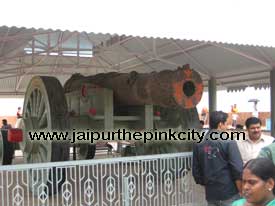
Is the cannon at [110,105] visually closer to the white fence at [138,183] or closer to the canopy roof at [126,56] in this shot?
the white fence at [138,183]

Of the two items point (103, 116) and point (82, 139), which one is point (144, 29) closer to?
point (103, 116)

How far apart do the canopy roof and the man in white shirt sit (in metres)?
4.87

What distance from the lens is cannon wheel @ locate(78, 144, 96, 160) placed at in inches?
388

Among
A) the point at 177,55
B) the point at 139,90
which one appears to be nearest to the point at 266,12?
the point at 139,90

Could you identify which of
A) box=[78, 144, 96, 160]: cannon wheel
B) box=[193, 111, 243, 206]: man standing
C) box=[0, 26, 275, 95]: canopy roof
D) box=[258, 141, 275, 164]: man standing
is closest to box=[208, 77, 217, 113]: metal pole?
box=[0, 26, 275, 95]: canopy roof

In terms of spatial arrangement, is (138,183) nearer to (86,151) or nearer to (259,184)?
(259,184)

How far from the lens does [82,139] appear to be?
742cm

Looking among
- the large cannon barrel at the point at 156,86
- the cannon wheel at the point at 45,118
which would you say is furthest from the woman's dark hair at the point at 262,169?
the cannon wheel at the point at 45,118

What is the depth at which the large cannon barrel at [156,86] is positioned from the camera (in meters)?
5.72

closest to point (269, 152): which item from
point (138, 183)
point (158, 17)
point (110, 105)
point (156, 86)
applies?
point (138, 183)

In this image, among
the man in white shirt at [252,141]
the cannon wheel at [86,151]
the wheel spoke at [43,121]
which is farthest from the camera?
the cannon wheel at [86,151]

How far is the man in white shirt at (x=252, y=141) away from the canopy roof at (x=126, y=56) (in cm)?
487

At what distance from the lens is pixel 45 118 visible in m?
6.67

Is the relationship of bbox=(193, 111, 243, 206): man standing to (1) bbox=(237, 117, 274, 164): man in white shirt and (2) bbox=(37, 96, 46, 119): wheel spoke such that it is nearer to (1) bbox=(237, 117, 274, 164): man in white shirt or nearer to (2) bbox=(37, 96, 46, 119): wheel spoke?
(1) bbox=(237, 117, 274, 164): man in white shirt
